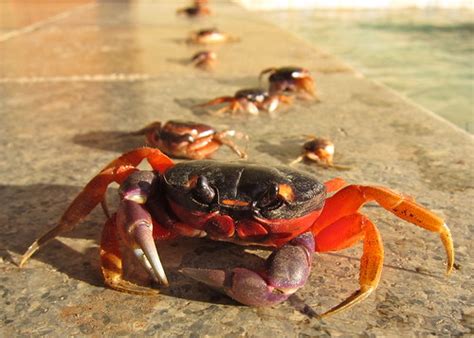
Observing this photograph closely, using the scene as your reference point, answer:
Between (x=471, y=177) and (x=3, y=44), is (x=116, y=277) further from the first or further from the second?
(x=3, y=44)

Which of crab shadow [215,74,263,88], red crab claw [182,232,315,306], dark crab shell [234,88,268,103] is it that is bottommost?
crab shadow [215,74,263,88]

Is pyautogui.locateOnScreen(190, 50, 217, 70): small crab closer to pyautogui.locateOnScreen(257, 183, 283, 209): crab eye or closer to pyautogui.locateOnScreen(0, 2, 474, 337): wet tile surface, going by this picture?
pyautogui.locateOnScreen(0, 2, 474, 337): wet tile surface

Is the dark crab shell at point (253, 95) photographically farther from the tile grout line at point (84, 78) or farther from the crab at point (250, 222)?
the crab at point (250, 222)

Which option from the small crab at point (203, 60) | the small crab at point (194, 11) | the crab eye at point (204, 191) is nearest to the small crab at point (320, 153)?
the crab eye at point (204, 191)

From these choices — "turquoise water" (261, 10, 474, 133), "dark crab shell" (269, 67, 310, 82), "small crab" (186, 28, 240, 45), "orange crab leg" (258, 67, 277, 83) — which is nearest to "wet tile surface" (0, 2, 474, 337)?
"orange crab leg" (258, 67, 277, 83)

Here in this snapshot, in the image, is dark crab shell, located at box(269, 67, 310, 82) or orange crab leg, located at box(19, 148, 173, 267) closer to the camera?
orange crab leg, located at box(19, 148, 173, 267)

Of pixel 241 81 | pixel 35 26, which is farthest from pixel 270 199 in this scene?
pixel 35 26

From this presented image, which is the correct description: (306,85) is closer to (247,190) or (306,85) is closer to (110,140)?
(110,140)
